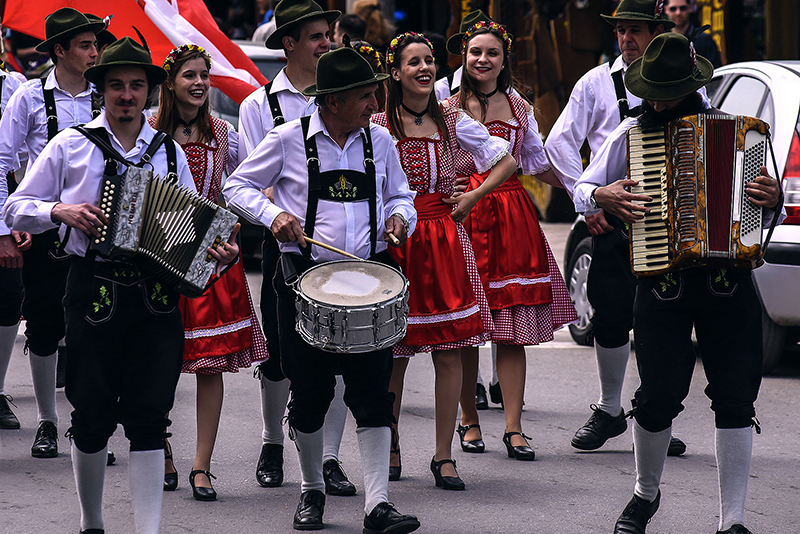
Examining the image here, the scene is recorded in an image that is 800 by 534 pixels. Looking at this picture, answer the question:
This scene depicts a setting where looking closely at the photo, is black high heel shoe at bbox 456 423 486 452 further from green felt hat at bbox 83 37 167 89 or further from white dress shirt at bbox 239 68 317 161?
green felt hat at bbox 83 37 167 89

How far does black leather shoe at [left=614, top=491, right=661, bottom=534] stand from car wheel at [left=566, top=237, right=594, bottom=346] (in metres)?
4.17

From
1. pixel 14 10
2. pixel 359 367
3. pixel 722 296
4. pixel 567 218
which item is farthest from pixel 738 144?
pixel 567 218

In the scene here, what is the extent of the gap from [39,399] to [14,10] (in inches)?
100

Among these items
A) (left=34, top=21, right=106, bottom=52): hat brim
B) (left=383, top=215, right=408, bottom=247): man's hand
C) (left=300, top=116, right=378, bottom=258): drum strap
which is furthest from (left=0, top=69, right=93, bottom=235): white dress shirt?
(left=383, top=215, right=408, bottom=247): man's hand

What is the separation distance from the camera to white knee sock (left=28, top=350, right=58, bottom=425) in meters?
6.63

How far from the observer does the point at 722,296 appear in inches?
190

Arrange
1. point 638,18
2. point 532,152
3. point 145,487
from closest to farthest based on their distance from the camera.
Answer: point 145,487 < point 638,18 < point 532,152

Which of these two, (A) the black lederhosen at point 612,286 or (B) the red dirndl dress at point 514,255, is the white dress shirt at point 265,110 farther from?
(A) the black lederhosen at point 612,286

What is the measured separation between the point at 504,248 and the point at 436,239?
0.77 meters

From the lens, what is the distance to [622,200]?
4.88 m

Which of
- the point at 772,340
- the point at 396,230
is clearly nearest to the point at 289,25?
the point at 396,230

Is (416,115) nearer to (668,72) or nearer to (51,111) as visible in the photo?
(668,72)

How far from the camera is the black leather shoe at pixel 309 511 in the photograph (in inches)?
208

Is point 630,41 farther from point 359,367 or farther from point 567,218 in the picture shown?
point 567,218
